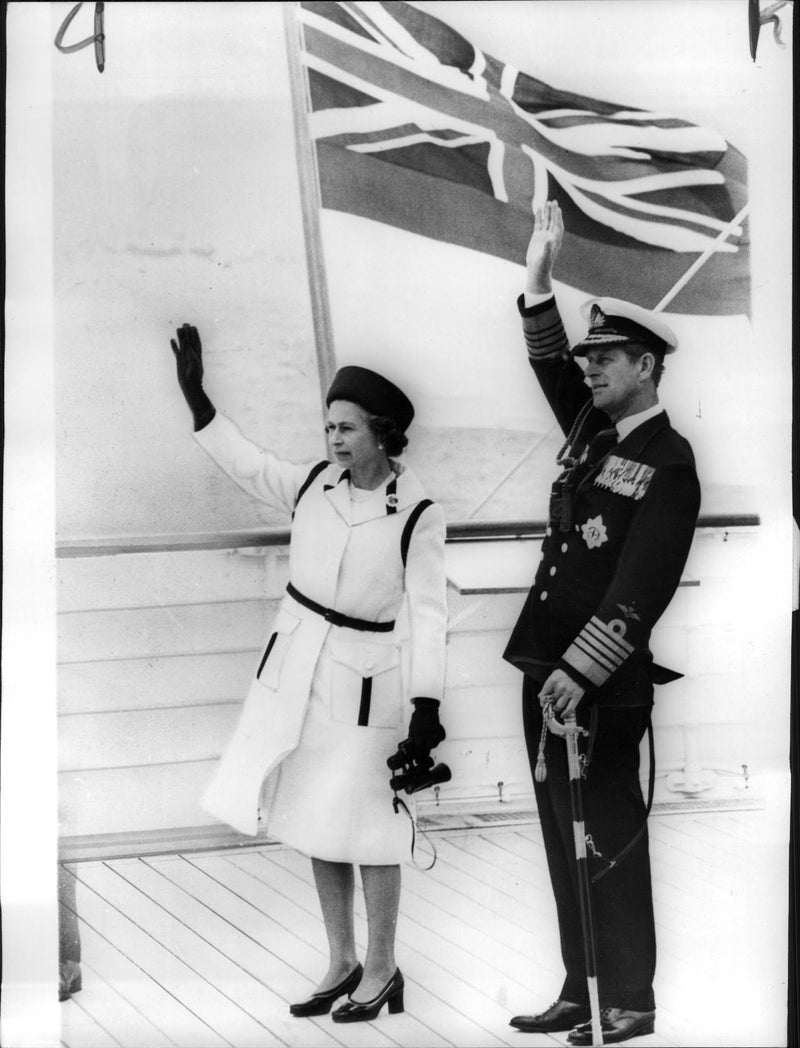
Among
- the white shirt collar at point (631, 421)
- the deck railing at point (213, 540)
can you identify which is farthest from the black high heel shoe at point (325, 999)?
the white shirt collar at point (631, 421)

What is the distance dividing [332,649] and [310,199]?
1074mm

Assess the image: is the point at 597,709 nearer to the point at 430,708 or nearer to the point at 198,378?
the point at 430,708

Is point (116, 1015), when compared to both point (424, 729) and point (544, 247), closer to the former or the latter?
point (424, 729)

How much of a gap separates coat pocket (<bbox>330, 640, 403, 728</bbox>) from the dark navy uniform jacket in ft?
1.03

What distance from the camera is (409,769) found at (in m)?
2.57

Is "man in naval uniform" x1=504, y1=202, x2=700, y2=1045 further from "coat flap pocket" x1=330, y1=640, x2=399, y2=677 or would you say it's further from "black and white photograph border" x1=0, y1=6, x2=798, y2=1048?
"coat flap pocket" x1=330, y1=640, x2=399, y2=677

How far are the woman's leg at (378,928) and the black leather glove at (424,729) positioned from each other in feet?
0.97

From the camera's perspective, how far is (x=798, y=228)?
2797mm

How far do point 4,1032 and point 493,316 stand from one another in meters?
2.06

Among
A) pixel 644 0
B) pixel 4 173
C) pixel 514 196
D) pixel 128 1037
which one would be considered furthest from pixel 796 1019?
pixel 4 173

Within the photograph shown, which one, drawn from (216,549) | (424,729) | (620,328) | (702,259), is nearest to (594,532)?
(620,328)

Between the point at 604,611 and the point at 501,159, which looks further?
the point at 501,159

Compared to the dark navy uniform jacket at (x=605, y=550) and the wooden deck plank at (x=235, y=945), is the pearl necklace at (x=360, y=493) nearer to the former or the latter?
the dark navy uniform jacket at (x=605, y=550)

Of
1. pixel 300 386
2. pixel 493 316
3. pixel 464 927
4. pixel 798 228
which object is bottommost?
pixel 464 927
